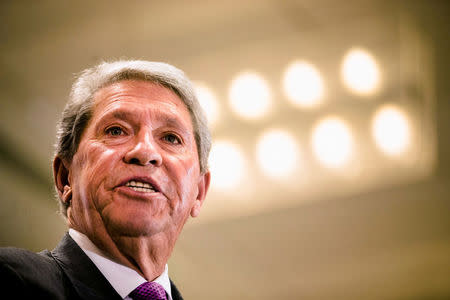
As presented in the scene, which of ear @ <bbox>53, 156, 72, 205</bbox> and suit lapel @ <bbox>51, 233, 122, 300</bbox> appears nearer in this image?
suit lapel @ <bbox>51, 233, 122, 300</bbox>

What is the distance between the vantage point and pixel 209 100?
3873mm

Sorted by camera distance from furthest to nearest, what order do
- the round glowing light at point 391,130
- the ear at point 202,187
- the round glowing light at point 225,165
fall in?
1. the round glowing light at point 225,165
2. the round glowing light at point 391,130
3. the ear at point 202,187

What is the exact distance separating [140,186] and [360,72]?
2507 mm

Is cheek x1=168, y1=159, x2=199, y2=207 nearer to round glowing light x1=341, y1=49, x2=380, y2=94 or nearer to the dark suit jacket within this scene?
the dark suit jacket

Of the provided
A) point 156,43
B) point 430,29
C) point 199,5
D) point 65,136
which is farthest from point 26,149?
point 430,29

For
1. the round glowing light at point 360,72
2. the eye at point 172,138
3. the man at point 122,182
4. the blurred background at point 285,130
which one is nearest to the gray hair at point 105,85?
the man at point 122,182

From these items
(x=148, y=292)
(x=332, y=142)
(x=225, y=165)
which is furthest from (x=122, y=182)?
(x=332, y=142)

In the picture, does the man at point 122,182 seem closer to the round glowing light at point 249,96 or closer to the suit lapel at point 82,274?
the suit lapel at point 82,274

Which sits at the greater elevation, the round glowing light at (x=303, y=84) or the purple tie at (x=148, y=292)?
the round glowing light at (x=303, y=84)

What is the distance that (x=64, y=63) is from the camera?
3.49 m

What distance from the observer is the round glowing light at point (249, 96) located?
3.79 metres

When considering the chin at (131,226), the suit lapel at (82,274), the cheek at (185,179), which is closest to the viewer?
the suit lapel at (82,274)

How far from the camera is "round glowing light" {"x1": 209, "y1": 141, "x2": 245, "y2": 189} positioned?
4086mm

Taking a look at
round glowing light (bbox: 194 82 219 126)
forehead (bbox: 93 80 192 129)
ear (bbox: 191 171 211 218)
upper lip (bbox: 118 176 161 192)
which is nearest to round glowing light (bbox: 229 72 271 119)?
round glowing light (bbox: 194 82 219 126)
